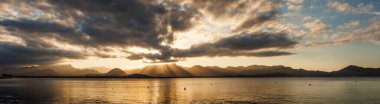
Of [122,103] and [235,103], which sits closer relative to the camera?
[235,103]

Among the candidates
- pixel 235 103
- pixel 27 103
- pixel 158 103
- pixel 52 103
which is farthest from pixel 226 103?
pixel 27 103

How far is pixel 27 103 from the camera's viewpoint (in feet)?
260

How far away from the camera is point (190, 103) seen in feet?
266

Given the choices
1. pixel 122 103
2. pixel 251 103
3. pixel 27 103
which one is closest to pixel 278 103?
pixel 251 103

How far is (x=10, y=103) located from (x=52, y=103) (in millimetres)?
10281

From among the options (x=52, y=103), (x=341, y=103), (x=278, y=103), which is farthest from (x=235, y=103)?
(x=52, y=103)

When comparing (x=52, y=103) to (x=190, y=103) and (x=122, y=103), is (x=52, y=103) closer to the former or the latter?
(x=122, y=103)

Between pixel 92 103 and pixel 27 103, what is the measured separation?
15.7 metres

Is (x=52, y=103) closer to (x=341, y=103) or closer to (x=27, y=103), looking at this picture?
(x=27, y=103)

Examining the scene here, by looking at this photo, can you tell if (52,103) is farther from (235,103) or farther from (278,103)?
(278,103)

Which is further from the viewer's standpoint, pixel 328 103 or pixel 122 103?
pixel 122 103

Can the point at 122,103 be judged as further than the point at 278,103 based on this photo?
Yes

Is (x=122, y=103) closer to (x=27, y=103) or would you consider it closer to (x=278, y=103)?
(x=27, y=103)

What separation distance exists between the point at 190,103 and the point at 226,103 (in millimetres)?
9175
